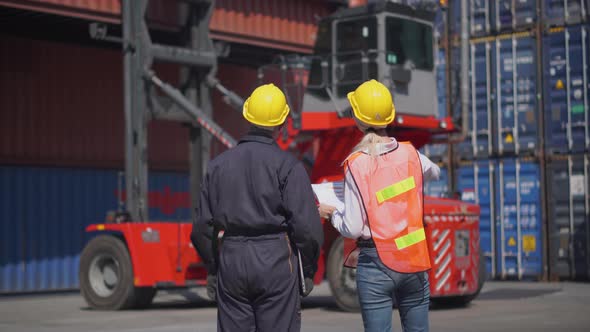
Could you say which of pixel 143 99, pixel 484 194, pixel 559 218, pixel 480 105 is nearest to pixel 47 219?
pixel 143 99

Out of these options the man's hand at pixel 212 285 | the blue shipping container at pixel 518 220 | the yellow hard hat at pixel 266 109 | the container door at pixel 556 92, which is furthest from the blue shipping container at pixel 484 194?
the yellow hard hat at pixel 266 109

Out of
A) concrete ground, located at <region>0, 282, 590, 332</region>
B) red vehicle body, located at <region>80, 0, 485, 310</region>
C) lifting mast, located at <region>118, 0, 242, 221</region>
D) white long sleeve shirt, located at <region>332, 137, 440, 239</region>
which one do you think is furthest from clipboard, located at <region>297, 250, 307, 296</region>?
lifting mast, located at <region>118, 0, 242, 221</region>

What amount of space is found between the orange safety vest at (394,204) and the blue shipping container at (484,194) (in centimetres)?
1495

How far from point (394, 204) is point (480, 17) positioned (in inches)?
621

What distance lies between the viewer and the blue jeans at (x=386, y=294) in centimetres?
496

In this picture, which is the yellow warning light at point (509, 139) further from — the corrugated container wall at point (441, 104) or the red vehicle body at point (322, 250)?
the red vehicle body at point (322, 250)

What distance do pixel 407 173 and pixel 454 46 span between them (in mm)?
15321

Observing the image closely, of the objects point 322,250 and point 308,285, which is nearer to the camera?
point 308,285

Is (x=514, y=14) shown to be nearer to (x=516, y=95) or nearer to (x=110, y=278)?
(x=516, y=95)

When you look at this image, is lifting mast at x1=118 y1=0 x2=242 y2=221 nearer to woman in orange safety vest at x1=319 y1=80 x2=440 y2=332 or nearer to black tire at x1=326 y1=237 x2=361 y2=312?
black tire at x1=326 y1=237 x2=361 y2=312

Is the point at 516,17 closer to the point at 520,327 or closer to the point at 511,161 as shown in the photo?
the point at 511,161

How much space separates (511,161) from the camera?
1972cm

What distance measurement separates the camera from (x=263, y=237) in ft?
16.6

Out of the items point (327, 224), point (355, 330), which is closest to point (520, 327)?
point (355, 330)
